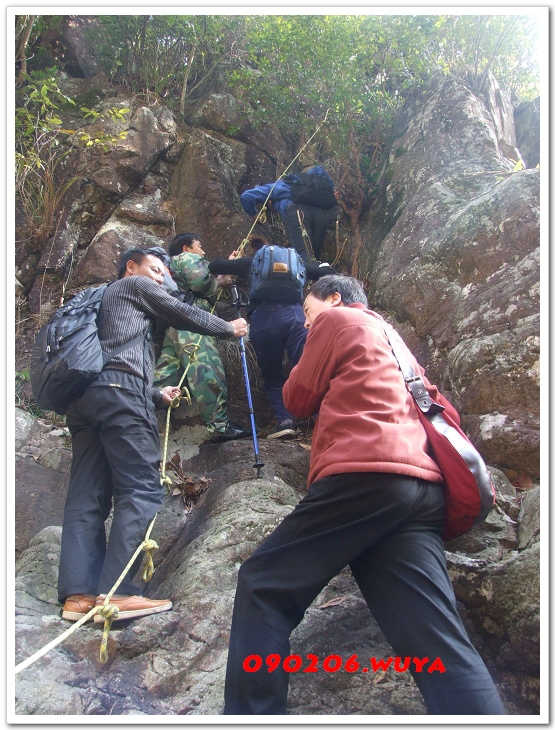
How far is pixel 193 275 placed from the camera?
6727 millimetres

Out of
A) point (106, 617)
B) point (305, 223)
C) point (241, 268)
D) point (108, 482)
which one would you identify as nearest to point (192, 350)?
point (241, 268)

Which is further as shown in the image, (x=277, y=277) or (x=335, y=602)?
(x=277, y=277)

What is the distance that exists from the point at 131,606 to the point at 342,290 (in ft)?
7.43

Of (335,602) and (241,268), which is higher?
(241,268)

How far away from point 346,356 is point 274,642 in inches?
52.6

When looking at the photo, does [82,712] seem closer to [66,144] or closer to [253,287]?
[253,287]

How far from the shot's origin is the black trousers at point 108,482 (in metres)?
3.68

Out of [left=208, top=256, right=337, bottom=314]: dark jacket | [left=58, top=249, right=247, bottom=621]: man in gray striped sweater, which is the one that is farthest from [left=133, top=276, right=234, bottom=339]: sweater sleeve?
[left=208, top=256, right=337, bottom=314]: dark jacket

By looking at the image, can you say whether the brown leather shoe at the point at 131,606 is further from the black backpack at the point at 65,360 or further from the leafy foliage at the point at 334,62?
the leafy foliage at the point at 334,62

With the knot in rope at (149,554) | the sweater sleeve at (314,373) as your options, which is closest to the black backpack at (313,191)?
the sweater sleeve at (314,373)

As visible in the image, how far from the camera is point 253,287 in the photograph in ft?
21.0

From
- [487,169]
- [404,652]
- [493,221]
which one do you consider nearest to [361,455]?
[404,652]

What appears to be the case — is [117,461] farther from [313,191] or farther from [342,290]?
[313,191]

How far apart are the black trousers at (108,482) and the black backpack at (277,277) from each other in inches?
96.7
